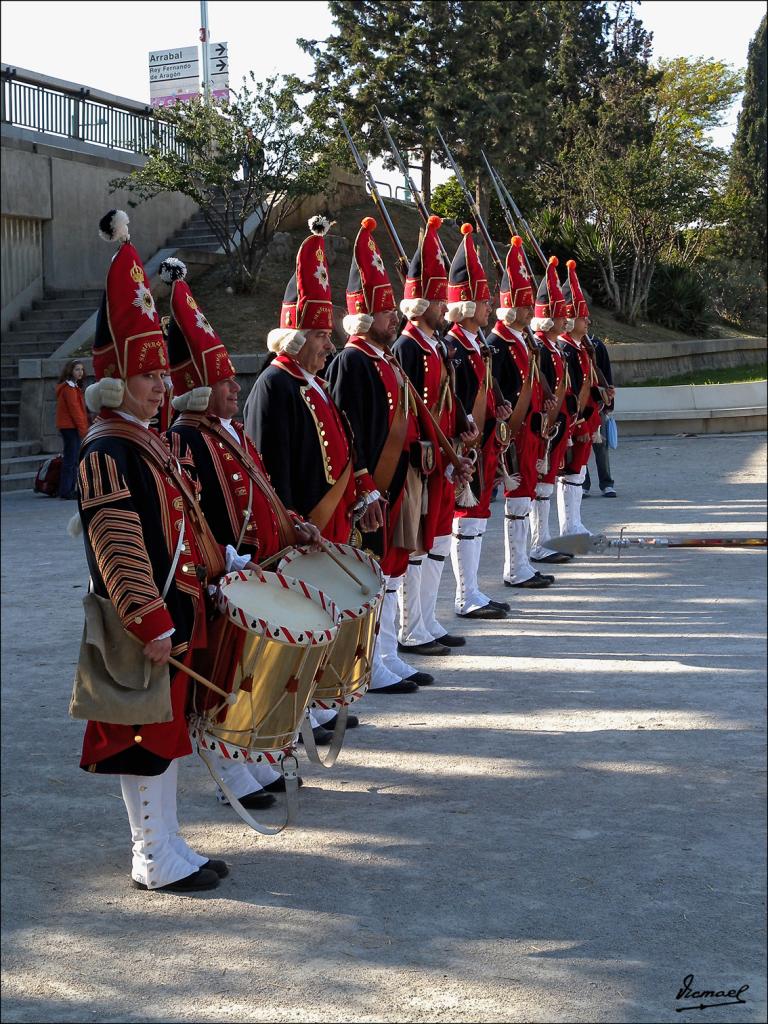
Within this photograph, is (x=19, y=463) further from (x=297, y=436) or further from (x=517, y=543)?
(x=297, y=436)

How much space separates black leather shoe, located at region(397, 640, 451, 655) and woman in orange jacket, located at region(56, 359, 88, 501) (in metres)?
8.34

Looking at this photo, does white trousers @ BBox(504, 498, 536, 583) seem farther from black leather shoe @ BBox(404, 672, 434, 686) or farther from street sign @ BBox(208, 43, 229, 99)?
street sign @ BBox(208, 43, 229, 99)

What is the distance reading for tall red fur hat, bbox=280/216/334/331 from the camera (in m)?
4.82

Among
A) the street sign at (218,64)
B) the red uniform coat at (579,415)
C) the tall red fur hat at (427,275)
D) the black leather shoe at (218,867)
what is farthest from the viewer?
the street sign at (218,64)

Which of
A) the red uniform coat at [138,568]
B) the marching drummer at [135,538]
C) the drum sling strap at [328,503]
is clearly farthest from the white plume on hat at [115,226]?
the drum sling strap at [328,503]

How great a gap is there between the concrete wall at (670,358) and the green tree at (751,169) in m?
1.63

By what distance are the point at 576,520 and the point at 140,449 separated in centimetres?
762

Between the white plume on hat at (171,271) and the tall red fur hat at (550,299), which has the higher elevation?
the tall red fur hat at (550,299)

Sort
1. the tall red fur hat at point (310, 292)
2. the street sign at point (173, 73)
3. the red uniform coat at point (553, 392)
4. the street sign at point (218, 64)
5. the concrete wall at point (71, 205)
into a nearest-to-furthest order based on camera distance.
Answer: the tall red fur hat at point (310, 292)
the red uniform coat at point (553, 392)
the concrete wall at point (71, 205)
the street sign at point (218, 64)
the street sign at point (173, 73)

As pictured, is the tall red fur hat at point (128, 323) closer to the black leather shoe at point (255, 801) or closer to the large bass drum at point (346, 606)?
the large bass drum at point (346, 606)

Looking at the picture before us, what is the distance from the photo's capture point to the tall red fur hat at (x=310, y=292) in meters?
4.82

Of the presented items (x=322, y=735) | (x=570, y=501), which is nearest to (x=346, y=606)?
(x=322, y=735)

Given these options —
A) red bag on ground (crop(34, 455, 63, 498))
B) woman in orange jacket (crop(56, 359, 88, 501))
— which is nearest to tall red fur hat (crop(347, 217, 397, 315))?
woman in orange jacket (crop(56, 359, 88, 501))
